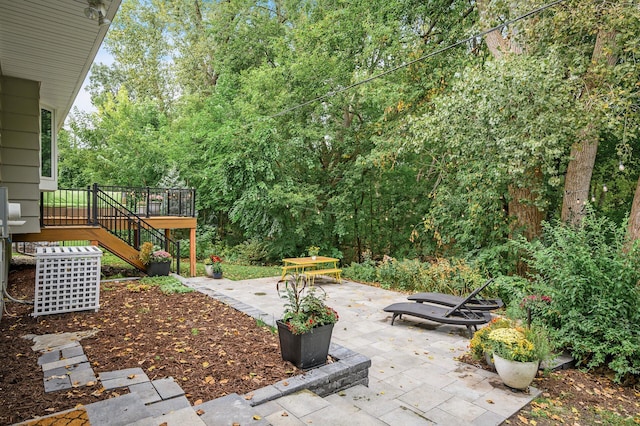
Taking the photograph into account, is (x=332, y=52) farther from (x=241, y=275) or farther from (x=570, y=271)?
(x=570, y=271)

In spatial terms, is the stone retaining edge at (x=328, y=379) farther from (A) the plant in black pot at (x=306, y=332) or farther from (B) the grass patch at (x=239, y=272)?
(B) the grass patch at (x=239, y=272)

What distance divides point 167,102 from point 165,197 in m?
11.7

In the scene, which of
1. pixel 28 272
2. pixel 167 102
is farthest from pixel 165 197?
pixel 167 102

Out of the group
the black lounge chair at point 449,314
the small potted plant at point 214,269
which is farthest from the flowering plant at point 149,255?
the black lounge chair at point 449,314

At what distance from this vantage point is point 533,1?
5.80 m

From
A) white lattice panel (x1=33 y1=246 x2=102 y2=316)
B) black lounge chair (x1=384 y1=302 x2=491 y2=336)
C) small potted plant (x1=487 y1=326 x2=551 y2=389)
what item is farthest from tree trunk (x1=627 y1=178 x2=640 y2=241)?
white lattice panel (x1=33 y1=246 x2=102 y2=316)

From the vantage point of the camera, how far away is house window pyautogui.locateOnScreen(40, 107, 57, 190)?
658cm

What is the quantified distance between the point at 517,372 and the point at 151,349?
394 cm

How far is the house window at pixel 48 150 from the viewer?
21.6 feet

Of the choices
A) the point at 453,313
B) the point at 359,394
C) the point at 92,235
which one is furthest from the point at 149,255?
the point at 453,313

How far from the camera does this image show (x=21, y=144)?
5523mm

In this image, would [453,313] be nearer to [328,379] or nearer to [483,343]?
[483,343]

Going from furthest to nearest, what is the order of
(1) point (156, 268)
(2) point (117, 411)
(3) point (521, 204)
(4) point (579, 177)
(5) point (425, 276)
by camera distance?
(1) point (156, 268), (5) point (425, 276), (3) point (521, 204), (4) point (579, 177), (2) point (117, 411)

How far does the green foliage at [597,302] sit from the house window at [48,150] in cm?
840
